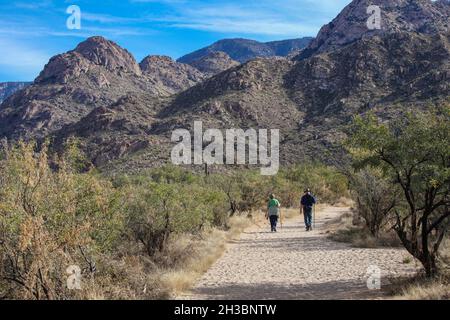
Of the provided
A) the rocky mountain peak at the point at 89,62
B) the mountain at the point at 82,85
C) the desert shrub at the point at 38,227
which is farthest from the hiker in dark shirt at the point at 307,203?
the rocky mountain peak at the point at 89,62

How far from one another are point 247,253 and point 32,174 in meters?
8.71

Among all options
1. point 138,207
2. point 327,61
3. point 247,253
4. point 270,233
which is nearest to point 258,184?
point 270,233

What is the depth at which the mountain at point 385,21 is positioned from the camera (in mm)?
103200

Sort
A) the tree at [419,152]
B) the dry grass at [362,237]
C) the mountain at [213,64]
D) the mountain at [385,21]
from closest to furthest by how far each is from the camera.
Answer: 1. the tree at [419,152]
2. the dry grass at [362,237]
3. the mountain at [385,21]
4. the mountain at [213,64]

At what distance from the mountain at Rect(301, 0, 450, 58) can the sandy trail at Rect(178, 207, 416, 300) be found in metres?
93.3

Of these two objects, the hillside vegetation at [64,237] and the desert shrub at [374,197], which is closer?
the hillside vegetation at [64,237]

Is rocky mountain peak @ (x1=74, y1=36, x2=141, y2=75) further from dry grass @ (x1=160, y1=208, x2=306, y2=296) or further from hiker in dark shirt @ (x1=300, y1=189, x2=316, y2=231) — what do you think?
dry grass @ (x1=160, y1=208, x2=306, y2=296)

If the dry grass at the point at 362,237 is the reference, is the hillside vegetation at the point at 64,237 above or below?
above

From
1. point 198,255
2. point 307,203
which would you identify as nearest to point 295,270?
point 198,255

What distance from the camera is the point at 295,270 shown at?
12.4m

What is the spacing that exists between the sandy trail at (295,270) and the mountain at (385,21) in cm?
9327

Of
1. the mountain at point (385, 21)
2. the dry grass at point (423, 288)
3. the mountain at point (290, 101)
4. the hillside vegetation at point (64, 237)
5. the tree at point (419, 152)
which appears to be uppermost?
the mountain at point (385, 21)

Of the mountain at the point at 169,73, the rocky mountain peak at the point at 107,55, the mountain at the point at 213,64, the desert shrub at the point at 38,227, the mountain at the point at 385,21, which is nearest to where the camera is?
the desert shrub at the point at 38,227

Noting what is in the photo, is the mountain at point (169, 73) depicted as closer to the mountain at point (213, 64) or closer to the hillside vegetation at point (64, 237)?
the mountain at point (213, 64)
